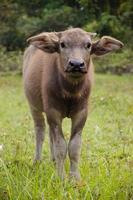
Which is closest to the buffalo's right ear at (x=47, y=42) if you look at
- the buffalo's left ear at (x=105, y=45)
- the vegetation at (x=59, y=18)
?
the buffalo's left ear at (x=105, y=45)

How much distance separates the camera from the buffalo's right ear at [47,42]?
20.5 feet

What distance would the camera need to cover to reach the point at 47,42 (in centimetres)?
629

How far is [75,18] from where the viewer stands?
24625 mm

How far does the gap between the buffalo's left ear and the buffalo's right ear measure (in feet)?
1.33

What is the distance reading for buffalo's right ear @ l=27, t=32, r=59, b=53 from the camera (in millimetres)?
6250

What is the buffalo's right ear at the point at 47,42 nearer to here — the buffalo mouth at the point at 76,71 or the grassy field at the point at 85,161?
the buffalo mouth at the point at 76,71

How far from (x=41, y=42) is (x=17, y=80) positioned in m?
19.0

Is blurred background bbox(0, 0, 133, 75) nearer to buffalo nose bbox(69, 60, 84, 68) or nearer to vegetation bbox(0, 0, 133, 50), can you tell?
vegetation bbox(0, 0, 133, 50)

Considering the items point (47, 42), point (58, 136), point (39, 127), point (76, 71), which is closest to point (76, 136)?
point (58, 136)

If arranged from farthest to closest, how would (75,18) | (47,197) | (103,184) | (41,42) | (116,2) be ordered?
(75,18) → (116,2) → (41,42) → (103,184) → (47,197)

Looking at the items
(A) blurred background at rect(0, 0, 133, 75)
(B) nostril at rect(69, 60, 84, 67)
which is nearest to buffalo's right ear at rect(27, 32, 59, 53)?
(B) nostril at rect(69, 60, 84, 67)

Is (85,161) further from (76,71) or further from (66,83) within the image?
(76,71)

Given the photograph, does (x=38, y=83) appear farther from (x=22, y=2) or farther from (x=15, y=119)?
(x=22, y=2)

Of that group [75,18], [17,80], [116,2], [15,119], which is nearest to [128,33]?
[116,2]
